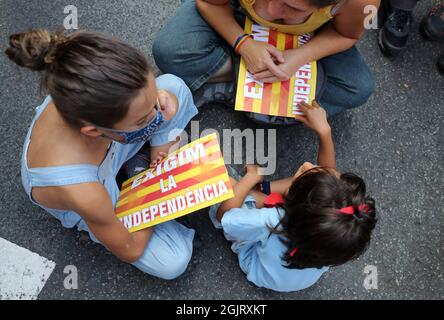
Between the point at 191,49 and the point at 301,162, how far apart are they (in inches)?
19.0

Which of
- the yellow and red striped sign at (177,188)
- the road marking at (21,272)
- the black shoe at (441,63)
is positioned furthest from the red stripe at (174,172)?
the black shoe at (441,63)

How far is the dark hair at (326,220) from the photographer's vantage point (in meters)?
0.78

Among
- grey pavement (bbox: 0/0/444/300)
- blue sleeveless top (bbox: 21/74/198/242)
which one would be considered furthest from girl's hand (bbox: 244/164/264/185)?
blue sleeveless top (bbox: 21/74/198/242)

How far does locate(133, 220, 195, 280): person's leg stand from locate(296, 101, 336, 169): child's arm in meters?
0.45

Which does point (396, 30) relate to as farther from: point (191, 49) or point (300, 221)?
point (300, 221)

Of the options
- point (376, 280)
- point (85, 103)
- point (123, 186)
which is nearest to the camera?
point (85, 103)

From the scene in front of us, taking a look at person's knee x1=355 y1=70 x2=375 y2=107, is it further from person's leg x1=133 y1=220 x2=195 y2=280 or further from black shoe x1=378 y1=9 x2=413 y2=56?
person's leg x1=133 y1=220 x2=195 y2=280

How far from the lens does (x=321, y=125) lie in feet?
3.59

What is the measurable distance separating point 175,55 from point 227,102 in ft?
0.74

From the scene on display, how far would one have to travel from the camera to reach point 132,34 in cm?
132

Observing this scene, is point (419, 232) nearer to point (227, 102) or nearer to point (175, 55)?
point (227, 102)

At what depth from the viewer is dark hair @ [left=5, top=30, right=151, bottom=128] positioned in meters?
0.67

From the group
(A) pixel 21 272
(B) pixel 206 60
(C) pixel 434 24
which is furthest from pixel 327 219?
(C) pixel 434 24
